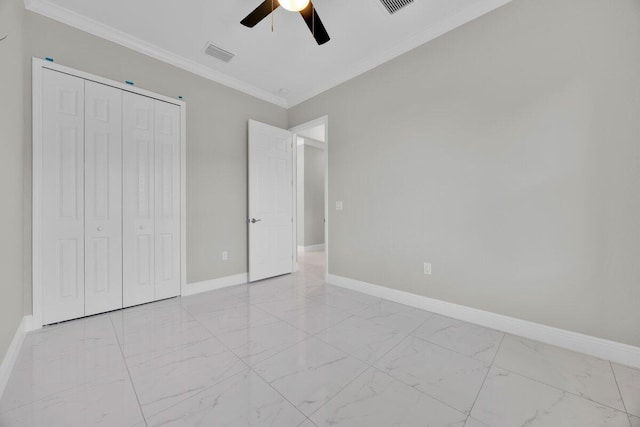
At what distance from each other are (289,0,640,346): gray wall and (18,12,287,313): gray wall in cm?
189

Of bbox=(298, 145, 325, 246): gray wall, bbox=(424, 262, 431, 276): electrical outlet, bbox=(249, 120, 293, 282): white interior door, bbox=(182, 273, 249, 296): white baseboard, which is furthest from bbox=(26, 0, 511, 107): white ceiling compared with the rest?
bbox=(298, 145, 325, 246): gray wall

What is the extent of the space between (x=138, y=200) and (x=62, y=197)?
585mm

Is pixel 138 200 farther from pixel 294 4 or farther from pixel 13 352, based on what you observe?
pixel 294 4

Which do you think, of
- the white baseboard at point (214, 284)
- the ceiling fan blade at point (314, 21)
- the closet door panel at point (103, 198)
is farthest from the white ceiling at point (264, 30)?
the white baseboard at point (214, 284)

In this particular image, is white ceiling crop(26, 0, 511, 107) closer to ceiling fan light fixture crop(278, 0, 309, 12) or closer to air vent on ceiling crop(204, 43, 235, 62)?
air vent on ceiling crop(204, 43, 235, 62)

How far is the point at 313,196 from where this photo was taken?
22.1 feet

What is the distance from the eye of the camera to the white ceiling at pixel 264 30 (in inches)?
88.9

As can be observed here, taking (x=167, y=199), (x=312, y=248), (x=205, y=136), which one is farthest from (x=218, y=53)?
(x=312, y=248)

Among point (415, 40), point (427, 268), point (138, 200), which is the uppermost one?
point (415, 40)

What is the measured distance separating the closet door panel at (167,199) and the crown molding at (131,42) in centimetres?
55

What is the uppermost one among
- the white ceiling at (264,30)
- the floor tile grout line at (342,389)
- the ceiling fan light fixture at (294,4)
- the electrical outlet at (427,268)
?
the white ceiling at (264,30)

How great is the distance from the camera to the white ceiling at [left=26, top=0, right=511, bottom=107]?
226 cm

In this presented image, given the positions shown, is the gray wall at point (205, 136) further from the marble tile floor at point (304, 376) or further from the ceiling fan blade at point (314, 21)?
the ceiling fan blade at point (314, 21)

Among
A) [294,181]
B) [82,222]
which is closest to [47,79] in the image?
[82,222]
